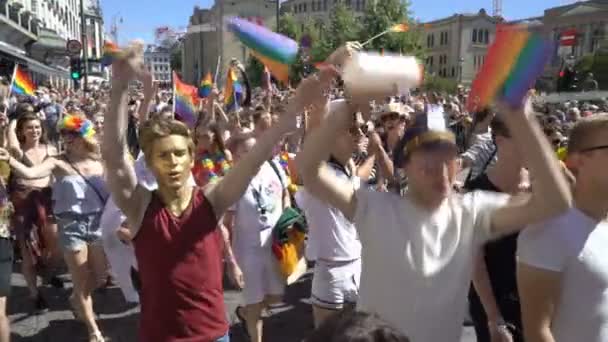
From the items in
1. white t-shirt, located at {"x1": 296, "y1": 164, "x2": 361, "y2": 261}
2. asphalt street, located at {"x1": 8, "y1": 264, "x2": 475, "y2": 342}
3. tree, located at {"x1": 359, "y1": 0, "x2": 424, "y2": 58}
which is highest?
tree, located at {"x1": 359, "y1": 0, "x2": 424, "y2": 58}

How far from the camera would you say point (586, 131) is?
1.82 metres

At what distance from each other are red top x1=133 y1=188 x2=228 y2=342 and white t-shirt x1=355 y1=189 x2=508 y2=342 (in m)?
0.70

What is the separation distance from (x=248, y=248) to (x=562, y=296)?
2.41 metres

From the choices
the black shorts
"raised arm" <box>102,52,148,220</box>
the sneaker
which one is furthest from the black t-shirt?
the sneaker

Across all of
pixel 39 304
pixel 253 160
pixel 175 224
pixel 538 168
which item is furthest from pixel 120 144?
pixel 39 304

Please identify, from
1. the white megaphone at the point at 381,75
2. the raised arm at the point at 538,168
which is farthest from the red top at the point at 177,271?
the raised arm at the point at 538,168

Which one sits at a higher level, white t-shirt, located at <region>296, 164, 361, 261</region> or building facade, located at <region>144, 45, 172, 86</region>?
building facade, located at <region>144, 45, 172, 86</region>

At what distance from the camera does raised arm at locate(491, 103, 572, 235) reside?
1688 mm

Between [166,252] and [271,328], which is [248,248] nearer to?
[271,328]

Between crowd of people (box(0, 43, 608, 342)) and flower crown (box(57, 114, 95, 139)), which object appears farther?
flower crown (box(57, 114, 95, 139))

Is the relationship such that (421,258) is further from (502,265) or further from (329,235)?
(329,235)

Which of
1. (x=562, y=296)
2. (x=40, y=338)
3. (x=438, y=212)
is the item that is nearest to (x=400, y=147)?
(x=438, y=212)

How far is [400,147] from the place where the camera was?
2.06 m

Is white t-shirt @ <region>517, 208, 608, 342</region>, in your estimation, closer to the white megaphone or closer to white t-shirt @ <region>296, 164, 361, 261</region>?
the white megaphone
